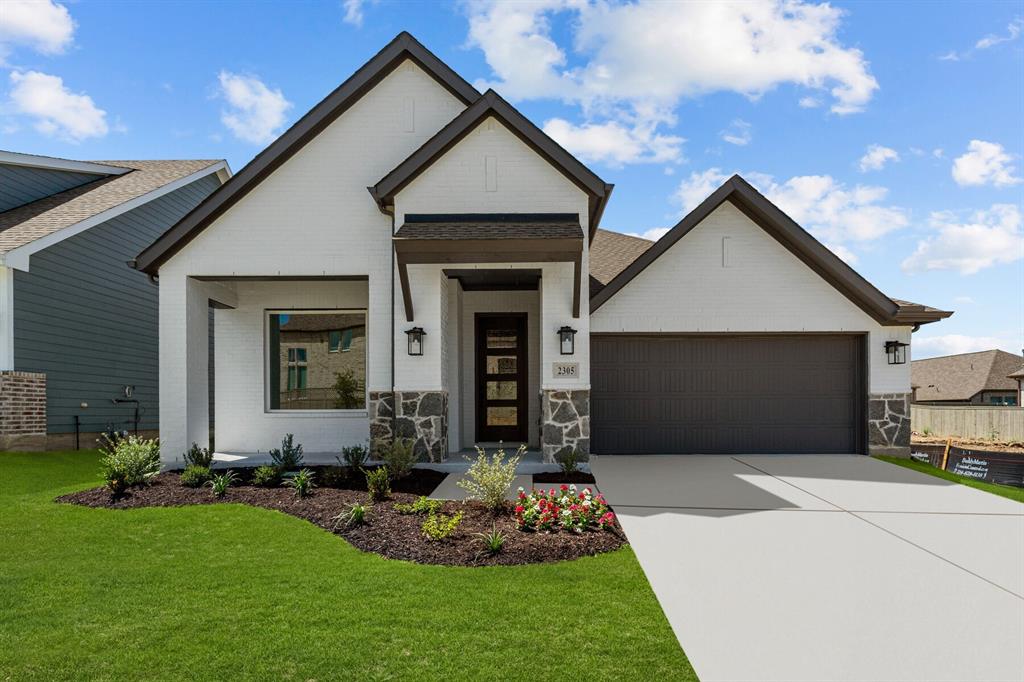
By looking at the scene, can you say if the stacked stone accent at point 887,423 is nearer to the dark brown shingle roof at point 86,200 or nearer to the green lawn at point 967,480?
the green lawn at point 967,480

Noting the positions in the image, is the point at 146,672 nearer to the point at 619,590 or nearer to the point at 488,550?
the point at 488,550

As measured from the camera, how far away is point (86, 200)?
15086 millimetres

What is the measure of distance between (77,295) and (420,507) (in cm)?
1152

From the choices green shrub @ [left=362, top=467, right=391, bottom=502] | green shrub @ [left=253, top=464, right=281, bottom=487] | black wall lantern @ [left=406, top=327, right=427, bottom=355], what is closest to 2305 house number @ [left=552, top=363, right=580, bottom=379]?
black wall lantern @ [left=406, top=327, right=427, bottom=355]

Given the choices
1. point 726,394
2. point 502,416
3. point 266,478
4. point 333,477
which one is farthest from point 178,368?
point 726,394

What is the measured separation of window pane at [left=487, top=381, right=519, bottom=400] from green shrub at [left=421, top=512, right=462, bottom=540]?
20.0 feet

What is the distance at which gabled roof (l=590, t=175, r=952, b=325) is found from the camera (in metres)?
11.2

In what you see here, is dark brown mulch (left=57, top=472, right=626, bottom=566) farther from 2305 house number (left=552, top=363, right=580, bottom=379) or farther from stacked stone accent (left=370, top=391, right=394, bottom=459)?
2305 house number (left=552, top=363, right=580, bottom=379)

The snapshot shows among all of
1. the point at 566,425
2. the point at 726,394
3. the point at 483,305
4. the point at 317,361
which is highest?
the point at 483,305

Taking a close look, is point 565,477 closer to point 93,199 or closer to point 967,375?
point 93,199

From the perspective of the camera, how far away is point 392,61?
35.2 ft

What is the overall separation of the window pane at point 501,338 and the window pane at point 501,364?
0.22 meters

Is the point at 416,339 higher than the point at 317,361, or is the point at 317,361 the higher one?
the point at 416,339

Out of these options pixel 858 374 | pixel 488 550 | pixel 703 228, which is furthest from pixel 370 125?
pixel 858 374
